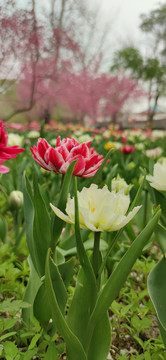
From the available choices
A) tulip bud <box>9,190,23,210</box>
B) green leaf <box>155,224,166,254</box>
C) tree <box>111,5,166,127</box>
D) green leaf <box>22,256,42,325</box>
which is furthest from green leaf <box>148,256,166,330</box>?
tree <box>111,5,166,127</box>

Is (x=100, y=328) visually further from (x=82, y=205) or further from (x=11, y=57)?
(x=11, y=57)

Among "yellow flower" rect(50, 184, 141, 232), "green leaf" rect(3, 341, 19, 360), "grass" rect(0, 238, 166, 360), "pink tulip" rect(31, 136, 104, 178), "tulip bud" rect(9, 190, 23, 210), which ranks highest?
"pink tulip" rect(31, 136, 104, 178)

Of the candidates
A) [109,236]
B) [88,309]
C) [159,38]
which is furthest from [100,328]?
[159,38]

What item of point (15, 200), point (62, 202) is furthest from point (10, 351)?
point (15, 200)

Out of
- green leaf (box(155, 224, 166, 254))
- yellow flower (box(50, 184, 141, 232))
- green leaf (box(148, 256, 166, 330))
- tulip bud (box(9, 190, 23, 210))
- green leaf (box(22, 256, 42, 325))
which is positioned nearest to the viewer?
yellow flower (box(50, 184, 141, 232))

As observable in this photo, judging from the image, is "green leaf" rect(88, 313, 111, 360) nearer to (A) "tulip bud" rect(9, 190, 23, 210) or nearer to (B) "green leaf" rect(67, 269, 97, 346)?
(B) "green leaf" rect(67, 269, 97, 346)

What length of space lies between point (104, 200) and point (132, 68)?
2200 cm

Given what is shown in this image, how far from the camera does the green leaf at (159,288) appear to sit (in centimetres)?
79

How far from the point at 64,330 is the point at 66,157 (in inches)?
16.1

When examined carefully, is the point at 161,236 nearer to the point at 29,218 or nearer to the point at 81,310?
the point at 81,310

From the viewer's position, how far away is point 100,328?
817mm

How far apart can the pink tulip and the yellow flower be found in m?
0.17

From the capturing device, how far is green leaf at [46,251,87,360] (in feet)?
2.27

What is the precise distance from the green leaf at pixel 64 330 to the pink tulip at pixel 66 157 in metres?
0.29
